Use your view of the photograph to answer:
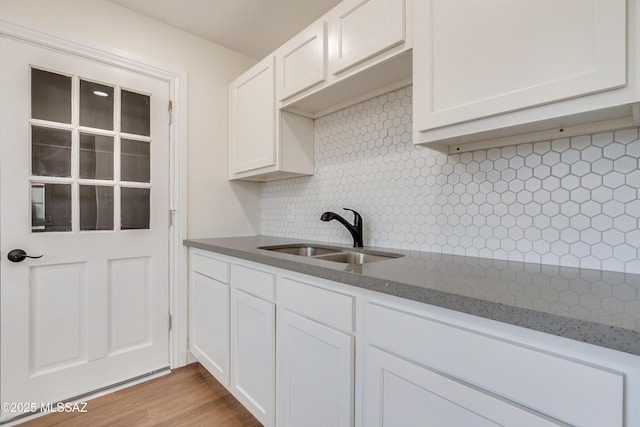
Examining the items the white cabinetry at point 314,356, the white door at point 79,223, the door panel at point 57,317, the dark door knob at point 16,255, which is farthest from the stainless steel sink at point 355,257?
the dark door knob at point 16,255

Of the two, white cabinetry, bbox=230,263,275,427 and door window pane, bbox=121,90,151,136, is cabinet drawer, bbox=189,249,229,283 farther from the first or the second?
door window pane, bbox=121,90,151,136

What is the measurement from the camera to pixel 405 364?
853mm

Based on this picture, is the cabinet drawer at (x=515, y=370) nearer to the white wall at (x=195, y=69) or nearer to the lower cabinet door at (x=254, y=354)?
the lower cabinet door at (x=254, y=354)

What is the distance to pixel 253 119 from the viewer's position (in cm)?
206

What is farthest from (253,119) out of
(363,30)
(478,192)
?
(478,192)

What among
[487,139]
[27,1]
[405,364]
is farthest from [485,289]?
[27,1]

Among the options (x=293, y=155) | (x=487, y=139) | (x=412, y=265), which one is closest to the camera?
(x=412, y=265)

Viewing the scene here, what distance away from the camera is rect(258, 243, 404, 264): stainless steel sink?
1492 millimetres

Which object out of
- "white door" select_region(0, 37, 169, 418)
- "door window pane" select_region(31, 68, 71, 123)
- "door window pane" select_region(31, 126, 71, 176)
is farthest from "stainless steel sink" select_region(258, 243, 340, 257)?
"door window pane" select_region(31, 68, 71, 123)

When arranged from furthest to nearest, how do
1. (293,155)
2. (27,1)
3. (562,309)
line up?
1. (293,155)
2. (27,1)
3. (562,309)

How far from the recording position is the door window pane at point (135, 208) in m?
Answer: 1.91

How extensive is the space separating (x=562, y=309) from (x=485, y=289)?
174 mm

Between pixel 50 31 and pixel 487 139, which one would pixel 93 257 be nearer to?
pixel 50 31

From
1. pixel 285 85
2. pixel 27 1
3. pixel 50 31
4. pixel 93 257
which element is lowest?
pixel 93 257
